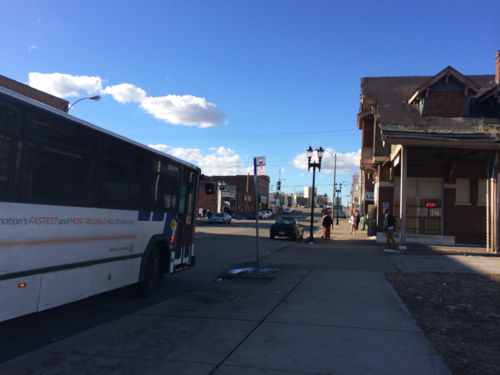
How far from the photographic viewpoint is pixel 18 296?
18.3 ft

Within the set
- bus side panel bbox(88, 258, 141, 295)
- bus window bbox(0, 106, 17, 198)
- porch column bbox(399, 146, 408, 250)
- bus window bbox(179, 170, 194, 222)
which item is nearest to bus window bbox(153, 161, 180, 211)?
bus window bbox(179, 170, 194, 222)

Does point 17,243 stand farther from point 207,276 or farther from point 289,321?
point 207,276

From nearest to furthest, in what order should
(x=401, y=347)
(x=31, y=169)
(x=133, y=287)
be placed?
1. (x=31, y=169)
2. (x=401, y=347)
3. (x=133, y=287)

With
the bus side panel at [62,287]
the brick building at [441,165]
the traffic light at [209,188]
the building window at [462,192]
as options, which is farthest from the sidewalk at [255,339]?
the building window at [462,192]

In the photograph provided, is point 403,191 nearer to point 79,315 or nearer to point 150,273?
point 150,273

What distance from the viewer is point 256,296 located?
9.81 meters

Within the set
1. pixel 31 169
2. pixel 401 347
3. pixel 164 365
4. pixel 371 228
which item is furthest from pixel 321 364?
pixel 371 228

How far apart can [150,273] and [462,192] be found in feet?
68.9

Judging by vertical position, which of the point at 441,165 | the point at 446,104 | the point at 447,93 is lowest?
the point at 441,165

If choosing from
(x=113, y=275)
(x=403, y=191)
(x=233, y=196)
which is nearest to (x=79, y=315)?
(x=113, y=275)

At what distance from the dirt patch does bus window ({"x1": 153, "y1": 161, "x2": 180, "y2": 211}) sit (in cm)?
498

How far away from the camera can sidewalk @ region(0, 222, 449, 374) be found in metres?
5.38

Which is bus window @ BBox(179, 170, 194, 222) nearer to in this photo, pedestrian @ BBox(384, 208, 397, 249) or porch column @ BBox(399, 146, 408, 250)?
porch column @ BBox(399, 146, 408, 250)

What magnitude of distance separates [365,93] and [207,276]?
21310mm
